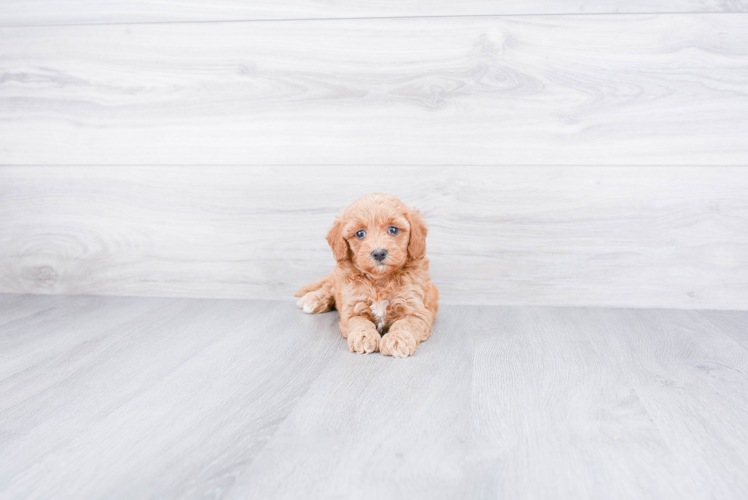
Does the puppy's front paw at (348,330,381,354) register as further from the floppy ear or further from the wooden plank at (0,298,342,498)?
the floppy ear

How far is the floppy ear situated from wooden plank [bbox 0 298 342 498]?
0.31 metres

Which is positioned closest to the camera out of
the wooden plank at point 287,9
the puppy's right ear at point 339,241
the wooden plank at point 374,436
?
the wooden plank at point 374,436

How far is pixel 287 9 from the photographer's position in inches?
67.1

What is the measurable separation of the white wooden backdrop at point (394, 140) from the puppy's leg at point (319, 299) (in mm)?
137

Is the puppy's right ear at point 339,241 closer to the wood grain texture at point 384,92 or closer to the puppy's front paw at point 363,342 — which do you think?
the puppy's front paw at point 363,342

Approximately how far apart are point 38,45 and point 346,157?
1.13m

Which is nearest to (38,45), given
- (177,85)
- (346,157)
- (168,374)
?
(177,85)

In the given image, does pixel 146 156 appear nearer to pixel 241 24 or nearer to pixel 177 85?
pixel 177 85

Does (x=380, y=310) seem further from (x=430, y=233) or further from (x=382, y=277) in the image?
(x=430, y=233)

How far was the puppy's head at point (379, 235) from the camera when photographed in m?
1.35

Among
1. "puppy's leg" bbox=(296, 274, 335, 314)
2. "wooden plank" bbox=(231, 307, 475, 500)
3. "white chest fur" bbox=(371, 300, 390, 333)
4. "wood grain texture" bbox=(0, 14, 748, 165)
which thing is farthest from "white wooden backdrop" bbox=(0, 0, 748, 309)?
"wooden plank" bbox=(231, 307, 475, 500)

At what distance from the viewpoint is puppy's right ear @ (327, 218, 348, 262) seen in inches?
55.2

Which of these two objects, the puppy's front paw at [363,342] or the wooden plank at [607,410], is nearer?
the wooden plank at [607,410]

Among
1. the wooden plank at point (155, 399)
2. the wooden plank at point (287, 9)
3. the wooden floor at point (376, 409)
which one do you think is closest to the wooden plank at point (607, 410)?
the wooden floor at point (376, 409)
